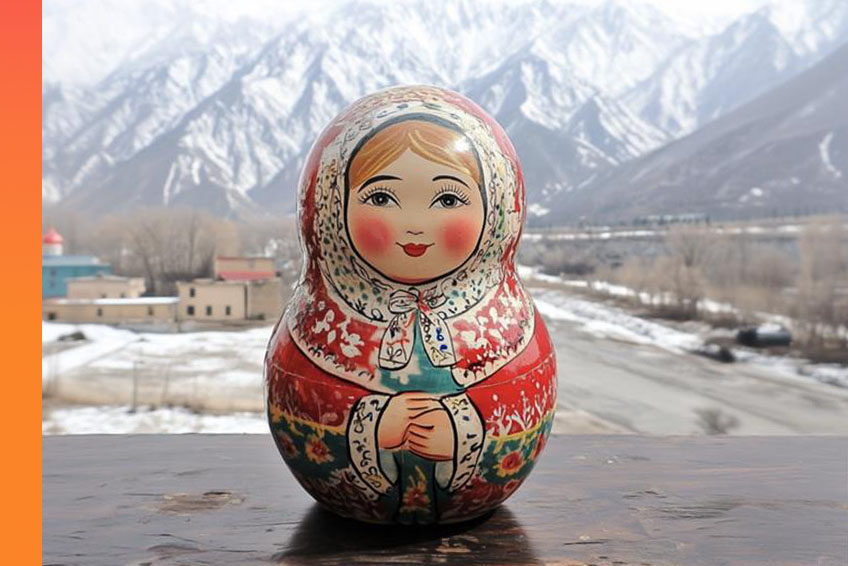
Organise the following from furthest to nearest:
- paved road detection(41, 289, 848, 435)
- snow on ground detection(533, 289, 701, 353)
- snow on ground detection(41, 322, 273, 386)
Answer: snow on ground detection(533, 289, 701, 353), snow on ground detection(41, 322, 273, 386), paved road detection(41, 289, 848, 435)

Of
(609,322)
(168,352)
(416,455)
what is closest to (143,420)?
(168,352)

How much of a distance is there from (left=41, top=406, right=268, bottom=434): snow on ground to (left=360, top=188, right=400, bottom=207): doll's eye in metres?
5.06

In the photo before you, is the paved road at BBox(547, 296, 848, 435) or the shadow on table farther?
the paved road at BBox(547, 296, 848, 435)

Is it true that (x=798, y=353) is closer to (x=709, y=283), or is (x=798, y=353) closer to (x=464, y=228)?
(x=709, y=283)

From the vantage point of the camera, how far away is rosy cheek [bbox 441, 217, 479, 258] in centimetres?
68

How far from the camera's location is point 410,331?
0.69 m

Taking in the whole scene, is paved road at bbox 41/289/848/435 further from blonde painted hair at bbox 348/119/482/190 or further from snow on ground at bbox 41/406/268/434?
blonde painted hair at bbox 348/119/482/190

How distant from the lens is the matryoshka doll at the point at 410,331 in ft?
2.22

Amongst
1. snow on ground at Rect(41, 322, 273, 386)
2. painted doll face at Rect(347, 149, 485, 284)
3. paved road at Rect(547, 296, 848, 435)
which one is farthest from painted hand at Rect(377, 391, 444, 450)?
snow on ground at Rect(41, 322, 273, 386)

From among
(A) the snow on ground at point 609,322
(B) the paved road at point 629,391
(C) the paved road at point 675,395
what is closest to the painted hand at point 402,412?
(B) the paved road at point 629,391

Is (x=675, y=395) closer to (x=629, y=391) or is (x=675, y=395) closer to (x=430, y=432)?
(x=629, y=391)

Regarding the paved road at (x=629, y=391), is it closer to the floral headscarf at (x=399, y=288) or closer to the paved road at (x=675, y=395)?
the paved road at (x=675, y=395)

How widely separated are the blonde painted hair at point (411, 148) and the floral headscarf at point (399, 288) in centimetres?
1

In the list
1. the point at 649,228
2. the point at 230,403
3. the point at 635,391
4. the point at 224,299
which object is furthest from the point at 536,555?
the point at 649,228
